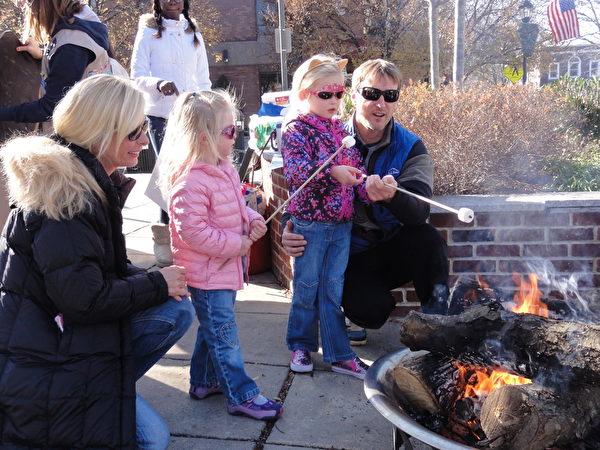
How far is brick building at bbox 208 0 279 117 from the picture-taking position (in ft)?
95.8

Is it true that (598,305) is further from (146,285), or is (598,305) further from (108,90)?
(108,90)

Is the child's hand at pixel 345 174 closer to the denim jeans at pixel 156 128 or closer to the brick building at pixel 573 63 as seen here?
the denim jeans at pixel 156 128

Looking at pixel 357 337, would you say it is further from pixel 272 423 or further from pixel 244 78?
pixel 244 78

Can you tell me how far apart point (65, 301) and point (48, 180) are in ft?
1.31

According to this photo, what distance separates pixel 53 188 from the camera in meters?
1.94

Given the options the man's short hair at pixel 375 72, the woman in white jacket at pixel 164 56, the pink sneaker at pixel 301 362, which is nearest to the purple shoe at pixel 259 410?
the pink sneaker at pixel 301 362

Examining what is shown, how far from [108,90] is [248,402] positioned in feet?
4.78

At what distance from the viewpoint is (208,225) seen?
8.40 feet

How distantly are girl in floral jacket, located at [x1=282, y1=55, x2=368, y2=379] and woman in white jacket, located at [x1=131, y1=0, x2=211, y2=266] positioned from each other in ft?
5.30

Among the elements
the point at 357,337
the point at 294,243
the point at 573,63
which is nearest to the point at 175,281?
the point at 294,243

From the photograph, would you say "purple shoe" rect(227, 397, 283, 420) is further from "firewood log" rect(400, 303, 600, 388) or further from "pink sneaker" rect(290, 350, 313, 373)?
"firewood log" rect(400, 303, 600, 388)

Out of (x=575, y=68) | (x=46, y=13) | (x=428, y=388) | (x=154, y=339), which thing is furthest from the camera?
(x=575, y=68)

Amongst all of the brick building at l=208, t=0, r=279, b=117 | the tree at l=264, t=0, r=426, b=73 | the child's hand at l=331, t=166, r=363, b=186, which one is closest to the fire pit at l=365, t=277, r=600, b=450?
the child's hand at l=331, t=166, r=363, b=186

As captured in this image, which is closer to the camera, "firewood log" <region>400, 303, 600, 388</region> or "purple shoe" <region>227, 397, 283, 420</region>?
"firewood log" <region>400, 303, 600, 388</region>
